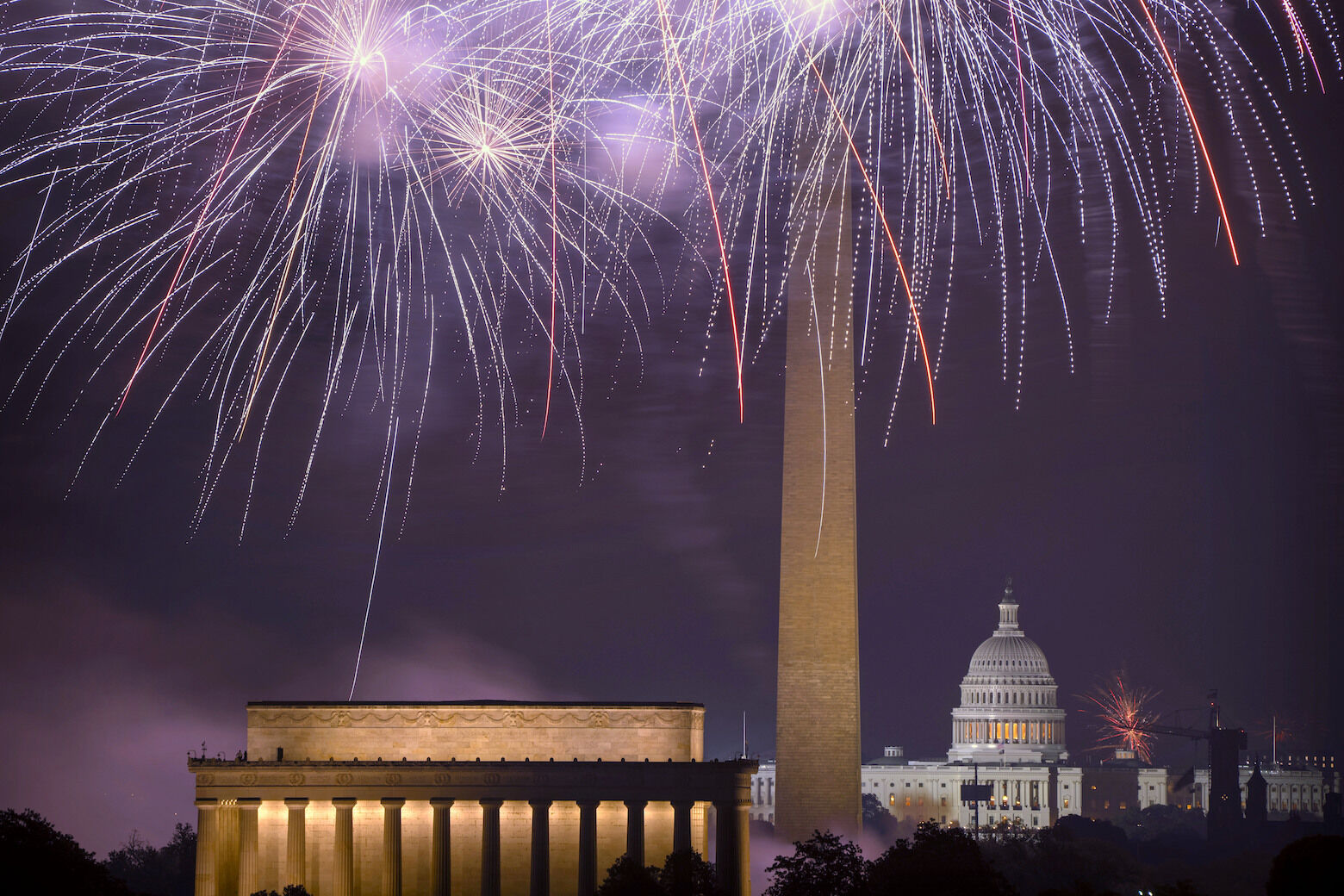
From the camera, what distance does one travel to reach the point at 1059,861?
12106 centimetres

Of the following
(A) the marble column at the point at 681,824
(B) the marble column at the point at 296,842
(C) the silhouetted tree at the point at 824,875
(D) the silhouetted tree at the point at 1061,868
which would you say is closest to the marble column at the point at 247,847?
(B) the marble column at the point at 296,842

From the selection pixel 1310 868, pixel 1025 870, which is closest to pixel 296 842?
pixel 1025 870

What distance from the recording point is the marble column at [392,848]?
3708 inches

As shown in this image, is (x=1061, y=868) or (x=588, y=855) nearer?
(x=588, y=855)

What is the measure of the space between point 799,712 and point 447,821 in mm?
22013

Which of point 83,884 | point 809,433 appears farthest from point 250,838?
point 809,433

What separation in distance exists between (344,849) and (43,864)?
2484 cm

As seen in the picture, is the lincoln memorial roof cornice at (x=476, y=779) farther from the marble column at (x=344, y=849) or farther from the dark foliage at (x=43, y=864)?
the dark foliage at (x=43, y=864)

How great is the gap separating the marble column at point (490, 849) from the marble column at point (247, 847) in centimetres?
1153

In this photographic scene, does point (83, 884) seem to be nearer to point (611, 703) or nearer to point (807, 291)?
point (611, 703)

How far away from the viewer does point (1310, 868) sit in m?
58.0

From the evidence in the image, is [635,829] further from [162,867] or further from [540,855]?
[162,867]

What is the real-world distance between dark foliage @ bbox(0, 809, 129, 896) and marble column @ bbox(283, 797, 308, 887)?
17.5 meters

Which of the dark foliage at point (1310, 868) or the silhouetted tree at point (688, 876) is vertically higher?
the dark foliage at point (1310, 868)
